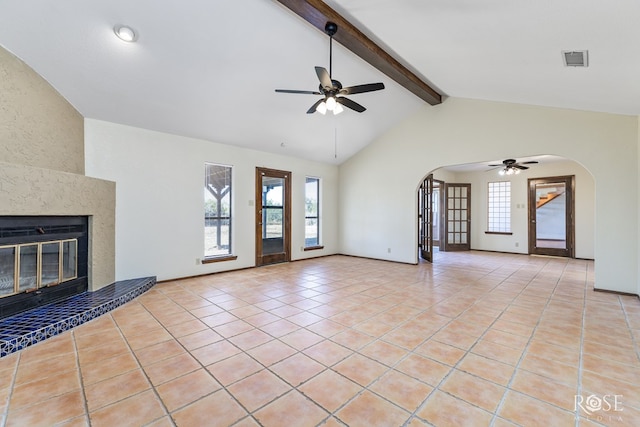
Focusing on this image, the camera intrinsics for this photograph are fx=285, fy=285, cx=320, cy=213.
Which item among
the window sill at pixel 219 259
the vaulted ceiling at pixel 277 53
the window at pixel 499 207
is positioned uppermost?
the vaulted ceiling at pixel 277 53

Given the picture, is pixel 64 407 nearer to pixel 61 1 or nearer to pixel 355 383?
pixel 355 383

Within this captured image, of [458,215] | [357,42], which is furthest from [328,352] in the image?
[458,215]

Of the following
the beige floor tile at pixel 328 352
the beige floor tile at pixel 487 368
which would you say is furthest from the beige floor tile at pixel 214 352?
the beige floor tile at pixel 487 368

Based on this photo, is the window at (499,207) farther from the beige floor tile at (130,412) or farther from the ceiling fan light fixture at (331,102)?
the beige floor tile at (130,412)

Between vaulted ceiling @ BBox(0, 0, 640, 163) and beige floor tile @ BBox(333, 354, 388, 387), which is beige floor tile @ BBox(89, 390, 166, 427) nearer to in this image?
beige floor tile @ BBox(333, 354, 388, 387)

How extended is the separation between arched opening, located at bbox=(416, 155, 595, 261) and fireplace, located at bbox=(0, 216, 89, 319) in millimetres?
6583

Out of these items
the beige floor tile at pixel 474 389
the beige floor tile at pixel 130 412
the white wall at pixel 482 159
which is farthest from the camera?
the white wall at pixel 482 159

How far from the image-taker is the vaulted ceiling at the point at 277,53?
245 centimetres

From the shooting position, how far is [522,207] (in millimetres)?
8375

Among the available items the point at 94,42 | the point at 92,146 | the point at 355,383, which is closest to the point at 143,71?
the point at 94,42

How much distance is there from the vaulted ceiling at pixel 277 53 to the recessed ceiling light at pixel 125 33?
48 mm

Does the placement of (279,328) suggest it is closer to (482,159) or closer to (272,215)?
(272,215)

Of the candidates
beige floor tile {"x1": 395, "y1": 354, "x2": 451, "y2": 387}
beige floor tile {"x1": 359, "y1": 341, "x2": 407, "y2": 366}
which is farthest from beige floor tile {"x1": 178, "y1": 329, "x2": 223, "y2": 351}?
beige floor tile {"x1": 395, "y1": 354, "x2": 451, "y2": 387}

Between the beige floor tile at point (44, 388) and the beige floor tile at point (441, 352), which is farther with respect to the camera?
the beige floor tile at point (441, 352)
